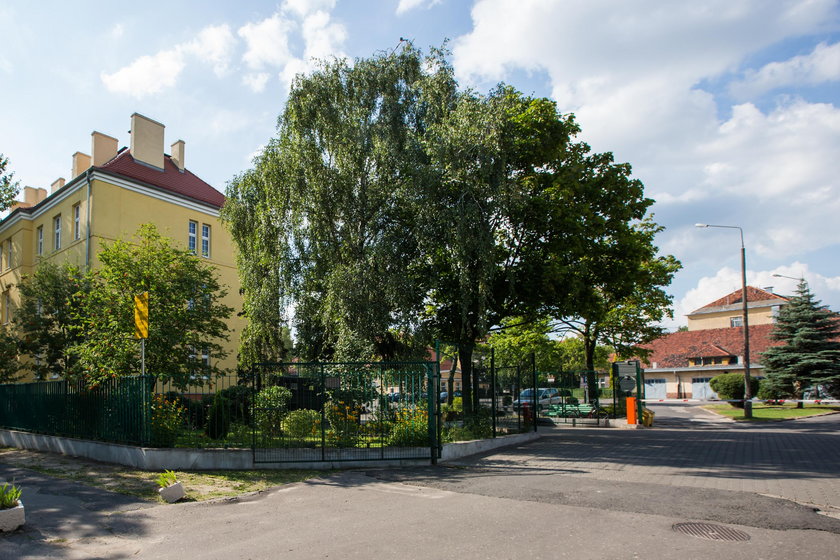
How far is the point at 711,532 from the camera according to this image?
677cm

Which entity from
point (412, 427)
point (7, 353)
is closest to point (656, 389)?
point (412, 427)

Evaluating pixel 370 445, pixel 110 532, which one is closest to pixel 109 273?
pixel 370 445

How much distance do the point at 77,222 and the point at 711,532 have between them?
103 feet

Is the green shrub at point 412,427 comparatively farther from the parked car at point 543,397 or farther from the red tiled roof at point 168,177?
the red tiled roof at point 168,177

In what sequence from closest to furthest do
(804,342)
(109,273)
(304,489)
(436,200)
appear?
(304,489) < (109,273) < (436,200) < (804,342)

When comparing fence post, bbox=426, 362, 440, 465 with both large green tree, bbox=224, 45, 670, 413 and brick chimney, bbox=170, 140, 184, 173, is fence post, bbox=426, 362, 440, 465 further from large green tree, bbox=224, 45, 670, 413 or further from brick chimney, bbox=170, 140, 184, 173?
brick chimney, bbox=170, 140, 184, 173

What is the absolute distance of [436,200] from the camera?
1739 centimetres

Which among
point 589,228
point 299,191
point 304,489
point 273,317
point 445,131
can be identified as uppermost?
point 445,131

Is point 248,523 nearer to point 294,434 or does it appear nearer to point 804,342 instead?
point 294,434

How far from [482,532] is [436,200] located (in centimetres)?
1190

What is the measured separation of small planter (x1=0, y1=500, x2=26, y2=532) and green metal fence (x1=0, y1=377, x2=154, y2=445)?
488 centimetres

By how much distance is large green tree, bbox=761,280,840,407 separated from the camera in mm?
36812

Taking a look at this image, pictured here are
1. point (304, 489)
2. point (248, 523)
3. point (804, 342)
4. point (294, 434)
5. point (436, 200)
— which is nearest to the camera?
point (248, 523)

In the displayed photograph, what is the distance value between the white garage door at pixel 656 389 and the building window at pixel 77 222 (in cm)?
5665
